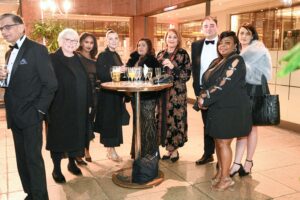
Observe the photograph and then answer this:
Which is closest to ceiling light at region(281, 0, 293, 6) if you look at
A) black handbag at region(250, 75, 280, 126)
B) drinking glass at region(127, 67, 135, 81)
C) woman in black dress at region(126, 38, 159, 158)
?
black handbag at region(250, 75, 280, 126)

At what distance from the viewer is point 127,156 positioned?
4.03 m

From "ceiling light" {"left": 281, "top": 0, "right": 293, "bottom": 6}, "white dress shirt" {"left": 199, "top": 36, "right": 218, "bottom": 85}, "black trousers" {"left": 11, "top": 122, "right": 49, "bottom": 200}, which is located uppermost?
"ceiling light" {"left": 281, "top": 0, "right": 293, "bottom": 6}

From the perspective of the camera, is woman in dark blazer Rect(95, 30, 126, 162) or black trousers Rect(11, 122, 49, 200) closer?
black trousers Rect(11, 122, 49, 200)

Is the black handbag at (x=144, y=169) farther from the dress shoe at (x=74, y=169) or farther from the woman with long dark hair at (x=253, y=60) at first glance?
the woman with long dark hair at (x=253, y=60)

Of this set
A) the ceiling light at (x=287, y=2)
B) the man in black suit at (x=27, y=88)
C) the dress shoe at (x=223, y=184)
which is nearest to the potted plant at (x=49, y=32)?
the man in black suit at (x=27, y=88)

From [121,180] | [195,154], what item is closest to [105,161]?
[121,180]

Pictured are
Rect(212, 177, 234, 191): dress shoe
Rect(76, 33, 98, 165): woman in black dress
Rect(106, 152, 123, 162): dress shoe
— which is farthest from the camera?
Rect(106, 152, 123, 162): dress shoe

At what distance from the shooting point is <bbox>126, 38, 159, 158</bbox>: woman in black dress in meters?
3.37

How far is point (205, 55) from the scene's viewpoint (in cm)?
349

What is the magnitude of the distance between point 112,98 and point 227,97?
1.39 metres

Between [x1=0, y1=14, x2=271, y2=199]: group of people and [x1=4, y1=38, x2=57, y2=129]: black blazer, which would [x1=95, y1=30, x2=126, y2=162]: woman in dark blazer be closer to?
[x1=0, y1=14, x2=271, y2=199]: group of people

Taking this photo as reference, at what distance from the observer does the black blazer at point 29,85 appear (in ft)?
7.66

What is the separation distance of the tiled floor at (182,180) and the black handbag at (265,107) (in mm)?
663

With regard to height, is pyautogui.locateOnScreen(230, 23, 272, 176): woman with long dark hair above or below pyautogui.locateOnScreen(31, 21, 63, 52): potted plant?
below
